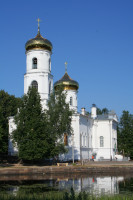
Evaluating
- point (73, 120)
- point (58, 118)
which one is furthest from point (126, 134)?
point (58, 118)

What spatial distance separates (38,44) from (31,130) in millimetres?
11862

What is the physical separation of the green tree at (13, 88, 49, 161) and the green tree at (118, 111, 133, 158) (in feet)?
80.6

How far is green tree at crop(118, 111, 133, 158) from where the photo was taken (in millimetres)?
52775

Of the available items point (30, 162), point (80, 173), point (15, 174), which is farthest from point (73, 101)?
point (15, 174)

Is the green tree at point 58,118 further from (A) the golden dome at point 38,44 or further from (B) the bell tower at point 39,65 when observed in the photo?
(A) the golden dome at point 38,44

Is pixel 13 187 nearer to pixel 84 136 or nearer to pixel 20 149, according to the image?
pixel 20 149

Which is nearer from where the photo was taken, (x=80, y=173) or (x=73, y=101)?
(x=80, y=173)

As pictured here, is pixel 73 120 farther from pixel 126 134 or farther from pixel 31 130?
pixel 126 134

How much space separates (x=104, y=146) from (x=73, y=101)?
909 centimetres

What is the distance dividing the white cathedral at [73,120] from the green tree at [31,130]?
3.45 metres

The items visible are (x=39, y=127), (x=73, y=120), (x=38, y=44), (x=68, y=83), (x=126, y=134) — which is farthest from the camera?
(x=126, y=134)

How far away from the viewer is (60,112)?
112ft

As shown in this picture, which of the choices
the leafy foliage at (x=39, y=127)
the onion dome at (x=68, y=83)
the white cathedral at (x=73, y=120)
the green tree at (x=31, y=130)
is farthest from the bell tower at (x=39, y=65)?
the onion dome at (x=68, y=83)

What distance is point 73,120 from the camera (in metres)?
41.4
